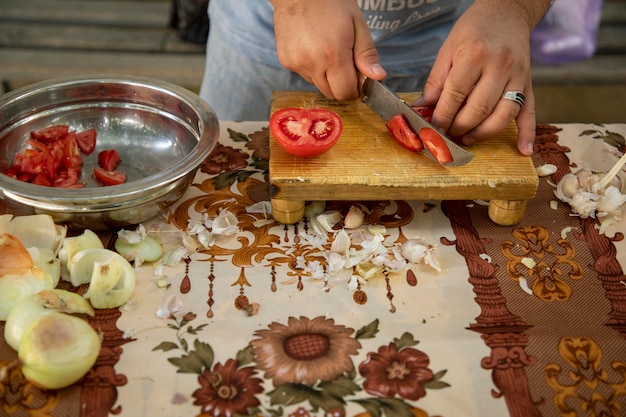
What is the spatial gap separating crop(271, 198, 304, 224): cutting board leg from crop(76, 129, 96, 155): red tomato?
44cm

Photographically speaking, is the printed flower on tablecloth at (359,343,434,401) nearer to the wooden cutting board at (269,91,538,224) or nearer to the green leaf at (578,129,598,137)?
the wooden cutting board at (269,91,538,224)

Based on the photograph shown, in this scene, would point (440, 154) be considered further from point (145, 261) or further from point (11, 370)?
point (11, 370)

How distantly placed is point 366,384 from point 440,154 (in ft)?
1.62

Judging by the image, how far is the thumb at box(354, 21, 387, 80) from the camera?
143 centimetres

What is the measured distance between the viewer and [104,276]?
117 cm

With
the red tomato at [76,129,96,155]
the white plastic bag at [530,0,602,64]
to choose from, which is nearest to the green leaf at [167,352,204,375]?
the red tomato at [76,129,96,155]

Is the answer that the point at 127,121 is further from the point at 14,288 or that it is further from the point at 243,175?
the point at 14,288

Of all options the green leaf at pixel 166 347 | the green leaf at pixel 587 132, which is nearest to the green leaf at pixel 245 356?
the green leaf at pixel 166 347

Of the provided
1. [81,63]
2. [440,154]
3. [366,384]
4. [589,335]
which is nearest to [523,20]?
[440,154]

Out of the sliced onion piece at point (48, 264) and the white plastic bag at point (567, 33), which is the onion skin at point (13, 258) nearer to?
the sliced onion piece at point (48, 264)

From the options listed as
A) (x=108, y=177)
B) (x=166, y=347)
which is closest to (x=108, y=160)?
(x=108, y=177)

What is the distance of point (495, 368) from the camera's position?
1099 millimetres

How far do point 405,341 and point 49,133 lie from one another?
34.9 inches

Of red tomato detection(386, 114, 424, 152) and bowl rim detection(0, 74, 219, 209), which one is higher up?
red tomato detection(386, 114, 424, 152)
